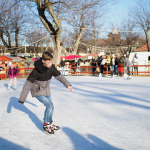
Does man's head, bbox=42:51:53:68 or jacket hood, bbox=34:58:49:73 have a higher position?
man's head, bbox=42:51:53:68

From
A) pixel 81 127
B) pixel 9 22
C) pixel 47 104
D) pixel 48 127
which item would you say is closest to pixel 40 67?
pixel 47 104

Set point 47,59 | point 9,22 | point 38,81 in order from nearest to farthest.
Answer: point 47,59
point 38,81
point 9,22

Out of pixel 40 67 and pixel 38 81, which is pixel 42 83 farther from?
pixel 40 67

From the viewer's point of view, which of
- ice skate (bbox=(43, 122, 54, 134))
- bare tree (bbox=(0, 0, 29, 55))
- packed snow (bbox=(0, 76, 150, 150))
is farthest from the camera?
bare tree (bbox=(0, 0, 29, 55))

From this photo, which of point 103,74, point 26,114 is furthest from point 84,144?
point 103,74

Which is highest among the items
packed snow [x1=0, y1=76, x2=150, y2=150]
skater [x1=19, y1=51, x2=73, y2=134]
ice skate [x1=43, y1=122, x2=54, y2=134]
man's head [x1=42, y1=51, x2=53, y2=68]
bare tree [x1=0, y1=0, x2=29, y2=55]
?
bare tree [x1=0, y1=0, x2=29, y2=55]

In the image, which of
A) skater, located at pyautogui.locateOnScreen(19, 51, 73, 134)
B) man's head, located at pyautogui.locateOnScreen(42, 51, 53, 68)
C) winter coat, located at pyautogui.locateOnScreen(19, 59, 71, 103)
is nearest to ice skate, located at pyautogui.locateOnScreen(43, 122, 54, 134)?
skater, located at pyautogui.locateOnScreen(19, 51, 73, 134)

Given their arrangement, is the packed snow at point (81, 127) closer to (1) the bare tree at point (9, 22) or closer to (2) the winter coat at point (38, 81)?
(2) the winter coat at point (38, 81)

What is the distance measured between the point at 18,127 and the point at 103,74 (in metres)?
12.2

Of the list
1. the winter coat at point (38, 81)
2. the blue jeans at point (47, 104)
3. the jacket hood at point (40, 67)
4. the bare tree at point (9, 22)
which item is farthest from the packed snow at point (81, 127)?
the bare tree at point (9, 22)

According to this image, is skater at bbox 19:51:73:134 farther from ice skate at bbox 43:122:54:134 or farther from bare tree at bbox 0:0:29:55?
bare tree at bbox 0:0:29:55

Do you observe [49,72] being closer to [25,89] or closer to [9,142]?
[25,89]

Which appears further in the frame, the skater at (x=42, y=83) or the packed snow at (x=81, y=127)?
the skater at (x=42, y=83)

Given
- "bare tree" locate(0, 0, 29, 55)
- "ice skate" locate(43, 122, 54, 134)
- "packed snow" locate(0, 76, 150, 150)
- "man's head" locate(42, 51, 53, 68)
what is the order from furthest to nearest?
"bare tree" locate(0, 0, 29, 55)
"ice skate" locate(43, 122, 54, 134)
"man's head" locate(42, 51, 53, 68)
"packed snow" locate(0, 76, 150, 150)
